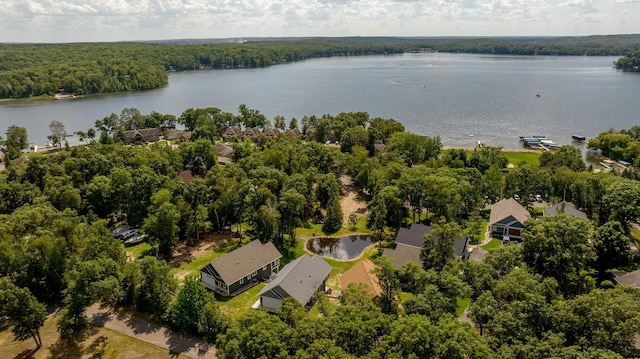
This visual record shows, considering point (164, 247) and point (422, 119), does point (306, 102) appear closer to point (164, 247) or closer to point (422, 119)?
point (422, 119)

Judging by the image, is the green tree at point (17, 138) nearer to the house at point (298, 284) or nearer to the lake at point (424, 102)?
the lake at point (424, 102)

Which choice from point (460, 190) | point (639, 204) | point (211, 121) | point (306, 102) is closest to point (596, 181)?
point (639, 204)

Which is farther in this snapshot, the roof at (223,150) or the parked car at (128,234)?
the roof at (223,150)

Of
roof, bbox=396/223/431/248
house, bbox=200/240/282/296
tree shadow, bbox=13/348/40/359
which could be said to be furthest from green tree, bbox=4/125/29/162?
roof, bbox=396/223/431/248

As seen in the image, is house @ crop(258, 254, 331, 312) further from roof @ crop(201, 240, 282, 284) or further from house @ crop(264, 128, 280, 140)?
house @ crop(264, 128, 280, 140)

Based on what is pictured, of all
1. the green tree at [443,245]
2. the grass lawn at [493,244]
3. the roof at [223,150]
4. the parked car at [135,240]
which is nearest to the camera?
the green tree at [443,245]

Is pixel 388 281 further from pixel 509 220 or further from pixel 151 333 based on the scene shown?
Result: pixel 509 220

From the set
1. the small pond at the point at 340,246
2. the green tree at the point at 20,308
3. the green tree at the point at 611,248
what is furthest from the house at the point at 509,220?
the green tree at the point at 20,308

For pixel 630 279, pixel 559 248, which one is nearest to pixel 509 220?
pixel 630 279
